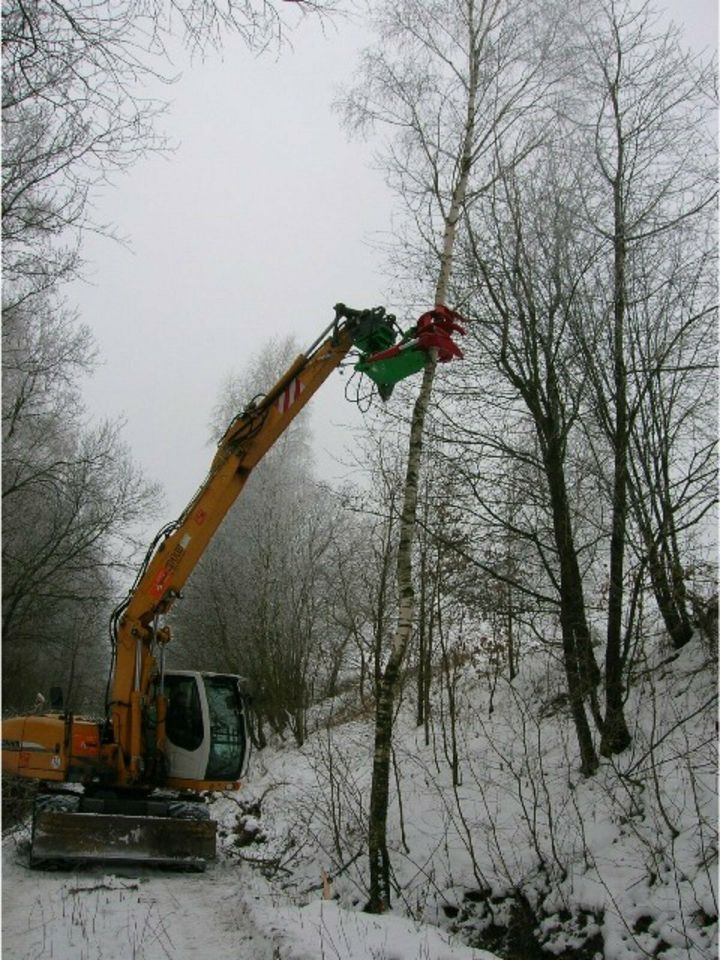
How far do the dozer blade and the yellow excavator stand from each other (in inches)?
0.4

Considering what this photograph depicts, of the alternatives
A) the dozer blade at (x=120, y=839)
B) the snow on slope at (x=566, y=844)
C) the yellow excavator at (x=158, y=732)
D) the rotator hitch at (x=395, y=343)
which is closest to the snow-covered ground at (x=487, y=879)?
the snow on slope at (x=566, y=844)

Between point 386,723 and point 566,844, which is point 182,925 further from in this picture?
point 566,844

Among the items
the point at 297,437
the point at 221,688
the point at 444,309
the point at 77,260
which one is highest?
the point at 297,437

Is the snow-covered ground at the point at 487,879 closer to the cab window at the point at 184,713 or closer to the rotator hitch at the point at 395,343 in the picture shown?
the cab window at the point at 184,713

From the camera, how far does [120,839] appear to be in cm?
831

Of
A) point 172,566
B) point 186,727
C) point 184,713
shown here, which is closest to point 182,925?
point 186,727

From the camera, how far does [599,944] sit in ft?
18.7

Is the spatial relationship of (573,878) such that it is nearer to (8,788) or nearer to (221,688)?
(221,688)

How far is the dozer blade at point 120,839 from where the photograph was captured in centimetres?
809

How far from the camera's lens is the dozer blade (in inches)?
319

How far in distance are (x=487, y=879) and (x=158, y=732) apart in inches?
167

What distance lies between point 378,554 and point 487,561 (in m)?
6.68

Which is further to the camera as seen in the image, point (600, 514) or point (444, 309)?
point (600, 514)

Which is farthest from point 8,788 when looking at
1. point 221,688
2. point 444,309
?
point 444,309
